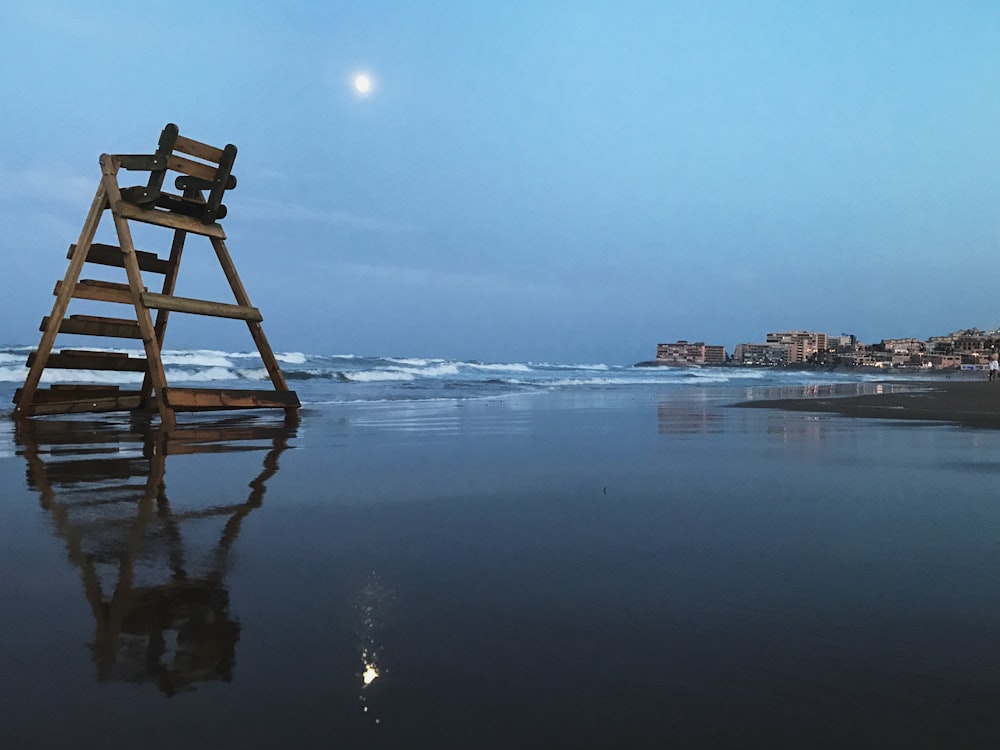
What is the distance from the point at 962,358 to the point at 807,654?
13730 cm

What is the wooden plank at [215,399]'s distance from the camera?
25.0 ft

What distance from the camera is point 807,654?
5.25 feet

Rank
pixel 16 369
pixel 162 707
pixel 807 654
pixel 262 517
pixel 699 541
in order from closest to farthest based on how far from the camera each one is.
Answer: pixel 162 707
pixel 807 654
pixel 699 541
pixel 262 517
pixel 16 369

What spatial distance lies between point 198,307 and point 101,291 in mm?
1324

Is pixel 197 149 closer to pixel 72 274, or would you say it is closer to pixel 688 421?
pixel 72 274

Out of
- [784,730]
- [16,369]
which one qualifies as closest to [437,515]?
[784,730]

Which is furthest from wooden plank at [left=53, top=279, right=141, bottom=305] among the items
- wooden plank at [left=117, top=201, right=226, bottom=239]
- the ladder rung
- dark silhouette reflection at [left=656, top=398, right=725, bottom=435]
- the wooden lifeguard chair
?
dark silhouette reflection at [left=656, top=398, right=725, bottom=435]

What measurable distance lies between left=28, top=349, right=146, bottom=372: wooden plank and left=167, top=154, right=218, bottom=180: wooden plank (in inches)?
96.8

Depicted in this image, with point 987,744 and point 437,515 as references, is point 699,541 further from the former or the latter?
point 987,744

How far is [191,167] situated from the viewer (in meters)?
8.16

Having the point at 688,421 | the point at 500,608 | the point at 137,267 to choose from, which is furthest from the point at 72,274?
the point at 500,608

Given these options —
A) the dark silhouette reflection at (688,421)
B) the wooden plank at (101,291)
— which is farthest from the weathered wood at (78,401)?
the dark silhouette reflection at (688,421)

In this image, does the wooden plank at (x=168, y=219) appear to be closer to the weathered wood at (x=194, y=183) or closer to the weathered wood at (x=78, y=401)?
the weathered wood at (x=194, y=183)

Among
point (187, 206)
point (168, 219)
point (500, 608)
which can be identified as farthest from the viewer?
point (187, 206)
